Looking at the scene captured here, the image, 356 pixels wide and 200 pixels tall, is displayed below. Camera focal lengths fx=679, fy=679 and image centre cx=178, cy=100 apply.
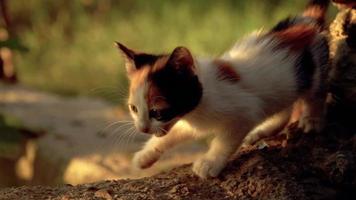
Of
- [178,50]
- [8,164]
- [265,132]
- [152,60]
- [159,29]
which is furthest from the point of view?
[159,29]

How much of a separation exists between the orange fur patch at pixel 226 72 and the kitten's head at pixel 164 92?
6.3 inches

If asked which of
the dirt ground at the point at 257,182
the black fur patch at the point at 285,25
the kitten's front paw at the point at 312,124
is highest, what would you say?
the black fur patch at the point at 285,25

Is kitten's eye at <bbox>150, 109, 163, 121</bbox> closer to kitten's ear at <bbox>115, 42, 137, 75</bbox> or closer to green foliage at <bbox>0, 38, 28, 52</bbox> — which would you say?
kitten's ear at <bbox>115, 42, 137, 75</bbox>

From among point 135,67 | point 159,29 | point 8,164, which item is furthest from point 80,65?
point 135,67

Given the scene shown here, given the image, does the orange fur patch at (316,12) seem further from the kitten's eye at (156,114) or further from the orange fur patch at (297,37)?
the kitten's eye at (156,114)

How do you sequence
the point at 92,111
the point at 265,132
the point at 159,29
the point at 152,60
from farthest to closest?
the point at 159,29
the point at 92,111
the point at 265,132
the point at 152,60

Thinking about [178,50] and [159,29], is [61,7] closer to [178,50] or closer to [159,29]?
[159,29]

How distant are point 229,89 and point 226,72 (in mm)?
67

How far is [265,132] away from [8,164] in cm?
262

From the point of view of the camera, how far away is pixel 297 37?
2.58 meters

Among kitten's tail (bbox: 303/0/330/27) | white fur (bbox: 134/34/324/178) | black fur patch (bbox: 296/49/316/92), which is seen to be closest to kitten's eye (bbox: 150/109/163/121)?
white fur (bbox: 134/34/324/178)

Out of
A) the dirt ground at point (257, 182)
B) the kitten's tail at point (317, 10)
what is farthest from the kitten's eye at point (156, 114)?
the kitten's tail at point (317, 10)

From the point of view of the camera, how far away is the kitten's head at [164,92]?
6.89 ft

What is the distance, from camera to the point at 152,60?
2.20 metres
